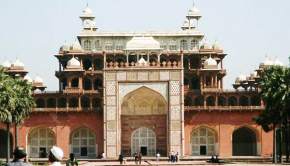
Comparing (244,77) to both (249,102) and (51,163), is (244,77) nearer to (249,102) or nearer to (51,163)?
(249,102)

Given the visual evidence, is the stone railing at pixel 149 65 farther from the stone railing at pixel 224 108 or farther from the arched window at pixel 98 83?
the arched window at pixel 98 83

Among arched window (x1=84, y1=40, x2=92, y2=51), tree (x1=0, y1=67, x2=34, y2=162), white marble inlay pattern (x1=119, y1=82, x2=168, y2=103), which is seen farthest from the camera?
arched window (x1=84, y1=40, x2=92, y2=51)

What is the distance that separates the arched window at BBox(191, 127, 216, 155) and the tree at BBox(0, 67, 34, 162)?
16.0m

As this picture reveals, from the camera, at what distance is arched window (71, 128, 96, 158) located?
2422 inches

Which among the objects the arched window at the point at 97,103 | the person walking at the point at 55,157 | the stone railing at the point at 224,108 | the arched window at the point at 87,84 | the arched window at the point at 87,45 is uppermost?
the arched window at the point at 87,45

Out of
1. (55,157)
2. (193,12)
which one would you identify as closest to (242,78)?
(193,12)

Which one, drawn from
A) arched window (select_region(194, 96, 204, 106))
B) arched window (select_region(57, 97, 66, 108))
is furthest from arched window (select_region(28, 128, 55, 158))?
arched window (select_region(194, 96, 204, 106))

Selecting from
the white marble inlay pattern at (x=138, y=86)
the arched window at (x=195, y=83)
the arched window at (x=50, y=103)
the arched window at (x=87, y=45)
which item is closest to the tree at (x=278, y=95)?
the white marble inlay pattern at (x=138, y=86)

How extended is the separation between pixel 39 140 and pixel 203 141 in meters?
14.4

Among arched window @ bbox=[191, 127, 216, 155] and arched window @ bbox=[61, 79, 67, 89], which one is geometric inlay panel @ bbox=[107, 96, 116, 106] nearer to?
arched window @ bbox=[61, 79, 67, 89]

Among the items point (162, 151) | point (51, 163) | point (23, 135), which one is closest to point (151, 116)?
point (162, 151)

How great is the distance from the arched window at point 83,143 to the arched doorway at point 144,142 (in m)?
3.60

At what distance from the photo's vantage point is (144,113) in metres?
60.9

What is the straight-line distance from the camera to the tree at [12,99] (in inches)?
1654
